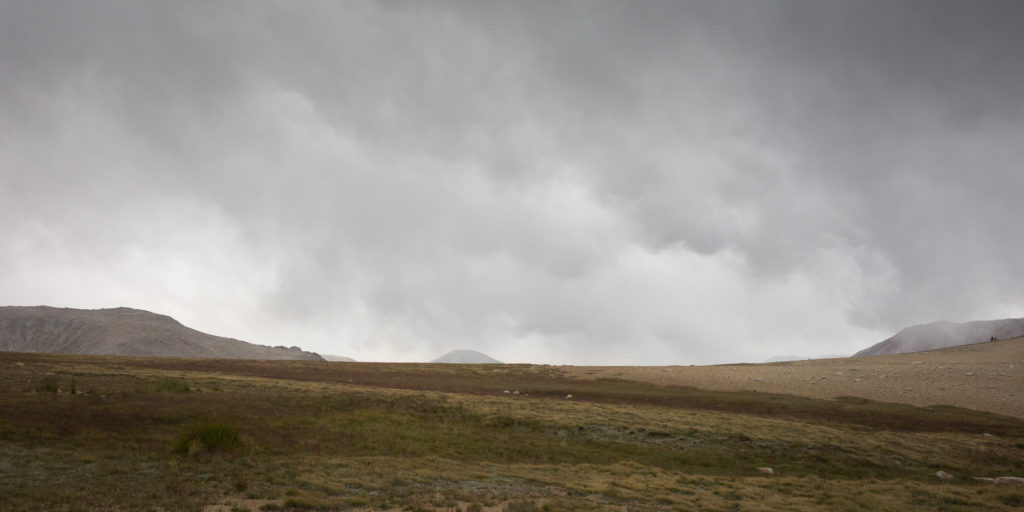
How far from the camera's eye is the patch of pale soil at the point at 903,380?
43000 mm

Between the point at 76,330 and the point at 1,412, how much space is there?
22069cm

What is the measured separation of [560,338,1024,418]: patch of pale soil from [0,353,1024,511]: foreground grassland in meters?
4.28

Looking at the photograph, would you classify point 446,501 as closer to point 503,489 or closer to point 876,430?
point 503,489

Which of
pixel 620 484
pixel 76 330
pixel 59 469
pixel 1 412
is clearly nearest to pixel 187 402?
pixel 1 412

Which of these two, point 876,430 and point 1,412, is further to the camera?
point 876,430

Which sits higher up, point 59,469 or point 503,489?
point 59,469

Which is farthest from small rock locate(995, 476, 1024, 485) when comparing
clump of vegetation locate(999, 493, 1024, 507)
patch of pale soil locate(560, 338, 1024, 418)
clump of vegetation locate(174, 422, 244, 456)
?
clump of vegetation locate(174, 422, 244, 456)

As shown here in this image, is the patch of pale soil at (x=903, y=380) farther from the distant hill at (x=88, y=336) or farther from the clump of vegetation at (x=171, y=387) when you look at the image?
the distant hill at (x=88, y=336)

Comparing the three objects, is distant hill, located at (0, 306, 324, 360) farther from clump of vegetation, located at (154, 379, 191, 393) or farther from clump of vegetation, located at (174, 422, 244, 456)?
clump of vegetation, located at (174, 422, 244, 456)

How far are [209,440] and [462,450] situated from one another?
11855 mm

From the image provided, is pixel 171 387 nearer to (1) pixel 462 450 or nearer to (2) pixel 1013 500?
(1) pixel 462 450

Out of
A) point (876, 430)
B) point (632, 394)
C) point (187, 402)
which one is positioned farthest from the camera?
point (632, 394)

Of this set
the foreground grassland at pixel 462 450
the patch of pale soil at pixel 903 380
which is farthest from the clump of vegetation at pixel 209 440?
the patch of pale soil at pixel 903 380

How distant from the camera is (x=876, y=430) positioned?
109 feet
